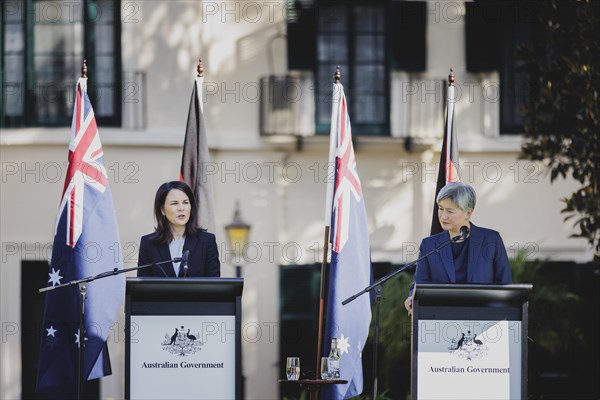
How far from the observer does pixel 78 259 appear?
9.94 metres

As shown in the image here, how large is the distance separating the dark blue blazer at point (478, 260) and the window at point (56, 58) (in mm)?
7404

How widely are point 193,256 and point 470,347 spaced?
193 centimetres

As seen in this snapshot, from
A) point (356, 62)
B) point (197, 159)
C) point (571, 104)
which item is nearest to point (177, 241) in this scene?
point (197, 159)

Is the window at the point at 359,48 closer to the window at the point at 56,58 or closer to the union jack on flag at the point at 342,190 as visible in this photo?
the window at the point at 56,58

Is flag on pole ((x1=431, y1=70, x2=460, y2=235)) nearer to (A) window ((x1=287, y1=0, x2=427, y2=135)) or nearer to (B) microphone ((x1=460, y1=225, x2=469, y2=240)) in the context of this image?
(B) microphone ((x1=460, y1=225, x2=469, y2=240))

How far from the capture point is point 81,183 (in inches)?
395

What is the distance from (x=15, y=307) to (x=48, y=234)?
0.87 m

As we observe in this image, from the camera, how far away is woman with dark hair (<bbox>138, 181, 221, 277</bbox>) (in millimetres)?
8461

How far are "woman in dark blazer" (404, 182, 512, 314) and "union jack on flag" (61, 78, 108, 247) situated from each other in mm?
2981

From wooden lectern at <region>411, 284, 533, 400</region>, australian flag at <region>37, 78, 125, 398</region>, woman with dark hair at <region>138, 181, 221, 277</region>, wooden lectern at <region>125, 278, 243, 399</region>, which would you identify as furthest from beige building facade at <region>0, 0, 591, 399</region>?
wooden lectern at <region>411, 284, 533, 400</region>

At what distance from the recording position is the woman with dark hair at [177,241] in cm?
846

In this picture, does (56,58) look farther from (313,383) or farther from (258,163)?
(313,383)

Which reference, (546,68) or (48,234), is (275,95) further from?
(546,68)

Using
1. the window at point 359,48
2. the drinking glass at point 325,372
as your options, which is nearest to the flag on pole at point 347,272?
the drinking glass at point 325,372
